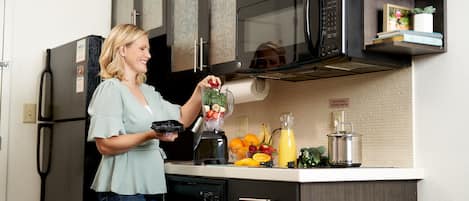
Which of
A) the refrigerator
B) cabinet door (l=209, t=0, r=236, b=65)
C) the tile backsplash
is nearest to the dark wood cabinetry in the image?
the tile backsplash

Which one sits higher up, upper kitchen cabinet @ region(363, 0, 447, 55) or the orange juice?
upper kitchen cabinet @ region(363, 0, 447, 55)

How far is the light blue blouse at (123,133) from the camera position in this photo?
2086mm

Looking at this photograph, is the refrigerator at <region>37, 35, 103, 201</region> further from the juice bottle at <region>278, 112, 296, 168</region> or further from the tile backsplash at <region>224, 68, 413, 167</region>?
the juice bottle at <region>278, 112, 296, 168</region>

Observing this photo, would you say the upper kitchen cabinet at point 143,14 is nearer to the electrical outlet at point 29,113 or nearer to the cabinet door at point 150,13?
the cabinet door at point 150,13

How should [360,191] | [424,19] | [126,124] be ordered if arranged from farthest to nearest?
[126,124] < [424,19] < [360,191]

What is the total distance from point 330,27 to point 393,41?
0.21m

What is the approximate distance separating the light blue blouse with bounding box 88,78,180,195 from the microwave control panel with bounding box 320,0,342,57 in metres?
0.75

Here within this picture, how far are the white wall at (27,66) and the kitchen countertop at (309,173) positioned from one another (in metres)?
1.32

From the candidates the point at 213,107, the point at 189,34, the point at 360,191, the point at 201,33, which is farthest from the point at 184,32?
the point at 360,191

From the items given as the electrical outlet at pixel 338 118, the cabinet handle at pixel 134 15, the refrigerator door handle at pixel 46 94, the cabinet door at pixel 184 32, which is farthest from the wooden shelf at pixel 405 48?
the refrigerator door handle at pixel 46 94

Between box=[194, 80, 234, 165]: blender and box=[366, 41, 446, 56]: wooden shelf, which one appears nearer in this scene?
box=[366, 41, 446, 56]: wooden shelf

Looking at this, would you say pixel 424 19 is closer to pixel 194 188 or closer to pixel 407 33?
pixel 407 33

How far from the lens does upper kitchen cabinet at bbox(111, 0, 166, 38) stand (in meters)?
2.85

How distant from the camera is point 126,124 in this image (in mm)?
2152
